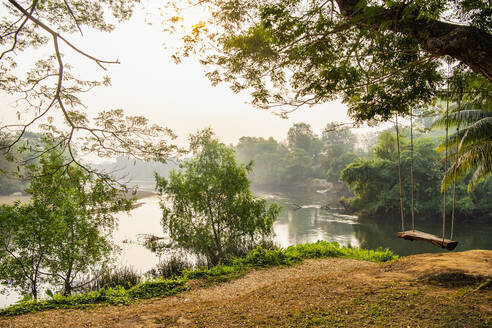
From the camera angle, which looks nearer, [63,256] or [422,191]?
[63,256]

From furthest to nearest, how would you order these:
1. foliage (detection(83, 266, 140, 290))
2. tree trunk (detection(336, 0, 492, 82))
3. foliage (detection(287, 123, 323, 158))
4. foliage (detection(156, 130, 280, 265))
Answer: foliage (detection(287, 123, 323, 158)) → foliage (detection(156, 130, 280, 265)) → foliage (detection(83, 266, 140, 290)) → tree trunk (detection(336, 0, 492, 82))

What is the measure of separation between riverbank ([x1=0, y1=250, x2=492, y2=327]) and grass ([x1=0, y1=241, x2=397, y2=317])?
0.36 metres

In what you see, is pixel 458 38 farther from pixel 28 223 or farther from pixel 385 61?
pixel 28 223

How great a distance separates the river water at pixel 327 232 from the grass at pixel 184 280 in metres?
6.07

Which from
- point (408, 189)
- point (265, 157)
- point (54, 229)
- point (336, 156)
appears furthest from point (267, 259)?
point (265, 157)

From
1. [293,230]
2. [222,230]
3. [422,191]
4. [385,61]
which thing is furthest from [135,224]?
[422,191]

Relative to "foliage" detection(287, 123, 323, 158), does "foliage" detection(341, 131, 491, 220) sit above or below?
below

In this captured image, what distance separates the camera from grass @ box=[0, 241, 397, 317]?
5.31 m

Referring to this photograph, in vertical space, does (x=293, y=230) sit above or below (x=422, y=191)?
below

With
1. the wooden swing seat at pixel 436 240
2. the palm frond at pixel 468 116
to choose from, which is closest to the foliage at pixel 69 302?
the wooden swing seat at pixel 436 240

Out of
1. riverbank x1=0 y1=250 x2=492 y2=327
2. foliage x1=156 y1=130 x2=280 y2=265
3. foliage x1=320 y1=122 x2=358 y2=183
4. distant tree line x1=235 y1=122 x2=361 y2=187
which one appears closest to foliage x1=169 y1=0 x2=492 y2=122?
riverbank x1=0 y1=250 x2=492 y2=327

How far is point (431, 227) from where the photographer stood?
68.1 feet

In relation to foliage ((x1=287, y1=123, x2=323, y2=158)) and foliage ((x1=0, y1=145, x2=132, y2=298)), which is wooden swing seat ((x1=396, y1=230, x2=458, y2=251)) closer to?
foliage ((x1=0, y1=145, x2=132, y2=298))

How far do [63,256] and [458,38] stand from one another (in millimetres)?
10189
